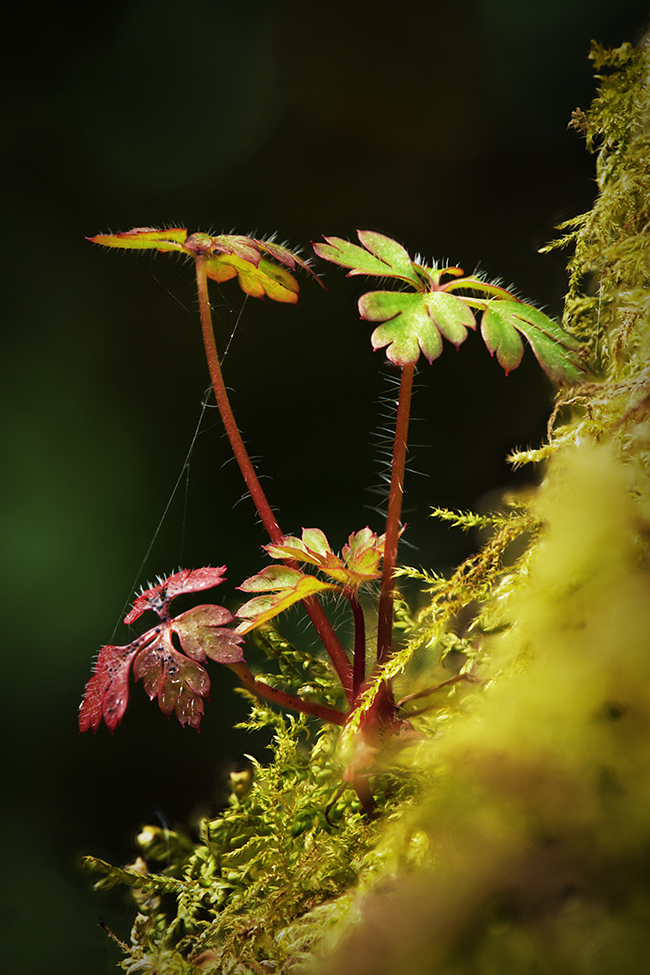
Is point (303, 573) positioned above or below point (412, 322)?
below

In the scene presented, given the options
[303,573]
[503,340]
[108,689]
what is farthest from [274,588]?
[503,340]

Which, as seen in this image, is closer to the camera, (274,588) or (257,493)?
(274,588)

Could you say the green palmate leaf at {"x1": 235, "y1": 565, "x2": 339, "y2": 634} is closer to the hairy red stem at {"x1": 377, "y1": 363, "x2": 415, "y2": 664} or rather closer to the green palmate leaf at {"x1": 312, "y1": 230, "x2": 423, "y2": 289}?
the hairy red stem at {"x1": 377, "y1": 363, "x2": 415, "y2": 664}

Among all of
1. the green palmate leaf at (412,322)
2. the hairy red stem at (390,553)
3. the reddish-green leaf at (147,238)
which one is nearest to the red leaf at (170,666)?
the hairy red stem at (390,553)

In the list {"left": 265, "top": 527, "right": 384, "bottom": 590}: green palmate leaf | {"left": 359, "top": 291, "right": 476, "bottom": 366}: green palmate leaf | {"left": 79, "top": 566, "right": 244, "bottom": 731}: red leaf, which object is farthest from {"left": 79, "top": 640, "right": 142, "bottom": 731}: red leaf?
{"left": 359, "top": 291, "right": 476, "bottom": 366}: green palmate leaf

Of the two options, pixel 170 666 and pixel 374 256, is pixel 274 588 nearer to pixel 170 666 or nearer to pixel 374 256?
pixel 170 666

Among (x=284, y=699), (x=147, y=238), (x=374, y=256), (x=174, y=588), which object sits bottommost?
(x=284, y=699)
